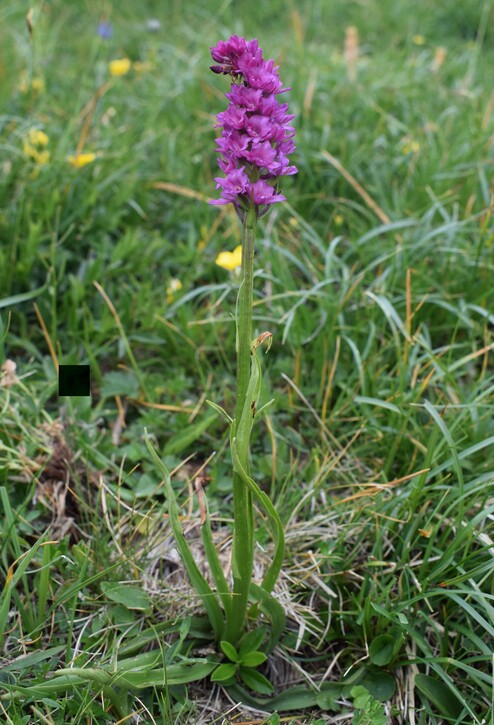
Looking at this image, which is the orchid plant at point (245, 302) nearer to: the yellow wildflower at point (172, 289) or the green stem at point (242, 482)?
the green stem at point (242, 482)

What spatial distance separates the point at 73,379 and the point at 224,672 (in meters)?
0.73

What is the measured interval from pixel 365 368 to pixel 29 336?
1035 mm

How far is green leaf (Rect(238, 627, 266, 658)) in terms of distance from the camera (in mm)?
1438

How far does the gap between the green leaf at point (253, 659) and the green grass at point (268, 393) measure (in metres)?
0.09

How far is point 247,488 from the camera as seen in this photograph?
4.27 ft

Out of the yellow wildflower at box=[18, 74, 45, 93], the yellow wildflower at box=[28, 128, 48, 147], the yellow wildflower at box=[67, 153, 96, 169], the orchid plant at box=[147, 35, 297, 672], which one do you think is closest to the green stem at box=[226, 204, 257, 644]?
the orchid plant at box=[147, 35, 297, 672]

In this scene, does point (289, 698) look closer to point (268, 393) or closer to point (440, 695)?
point (440, 695)

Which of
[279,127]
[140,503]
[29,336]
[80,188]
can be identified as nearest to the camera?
[279,127]

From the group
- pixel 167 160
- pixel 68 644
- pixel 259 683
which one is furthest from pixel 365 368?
pixel 167 160

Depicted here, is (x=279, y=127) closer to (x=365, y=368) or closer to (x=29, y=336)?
(x=365, y=368)

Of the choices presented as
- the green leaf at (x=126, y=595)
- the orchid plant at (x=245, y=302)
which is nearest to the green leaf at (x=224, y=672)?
the orchid plant at (x=245, y=302)

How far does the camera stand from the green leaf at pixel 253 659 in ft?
4.60

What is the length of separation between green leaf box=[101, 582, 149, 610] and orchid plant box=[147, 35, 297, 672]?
166 millimetres

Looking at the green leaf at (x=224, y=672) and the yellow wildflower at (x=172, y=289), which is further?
the yellow wildflower at (x=172, y=289)
